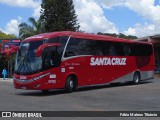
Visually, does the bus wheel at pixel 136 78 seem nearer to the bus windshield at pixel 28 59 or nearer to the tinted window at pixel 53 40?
the tinted window at pixel 53 40

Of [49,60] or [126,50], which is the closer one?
[49,60]

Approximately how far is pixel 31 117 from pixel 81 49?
12722mm

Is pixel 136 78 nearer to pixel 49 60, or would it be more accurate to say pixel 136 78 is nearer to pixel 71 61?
pixel 71 61

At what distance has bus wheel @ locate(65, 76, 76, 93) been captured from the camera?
75.2 ft

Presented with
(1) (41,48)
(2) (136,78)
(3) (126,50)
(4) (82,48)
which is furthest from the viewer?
(2) (136,78)

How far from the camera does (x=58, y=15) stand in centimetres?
6184

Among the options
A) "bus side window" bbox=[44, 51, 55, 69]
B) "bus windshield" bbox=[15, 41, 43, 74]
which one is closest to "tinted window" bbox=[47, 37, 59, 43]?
"bus windshield" bbox=[15, 41, 43, 74]

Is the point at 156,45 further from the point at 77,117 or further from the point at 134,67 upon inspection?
the point at 77,117

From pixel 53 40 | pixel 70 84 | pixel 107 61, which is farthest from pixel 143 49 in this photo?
pixel 53 40

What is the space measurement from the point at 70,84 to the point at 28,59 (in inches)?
117

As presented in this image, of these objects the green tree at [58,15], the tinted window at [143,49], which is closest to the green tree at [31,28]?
the green tree at [58,15]

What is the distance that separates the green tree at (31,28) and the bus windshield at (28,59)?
43.6 m

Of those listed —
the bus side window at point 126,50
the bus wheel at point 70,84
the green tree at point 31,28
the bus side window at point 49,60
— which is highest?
the green tree at point 31,28

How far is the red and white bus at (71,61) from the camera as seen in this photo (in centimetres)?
2147
